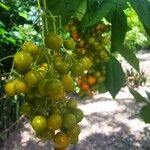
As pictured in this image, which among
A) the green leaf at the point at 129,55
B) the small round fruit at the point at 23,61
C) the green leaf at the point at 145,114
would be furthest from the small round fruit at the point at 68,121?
the green leaf at the point at 145,114

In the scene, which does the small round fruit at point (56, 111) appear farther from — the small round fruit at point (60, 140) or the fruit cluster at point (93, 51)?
the fruit cluster at point (93, 51)

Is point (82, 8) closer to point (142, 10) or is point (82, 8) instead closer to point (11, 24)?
point (142, 10)

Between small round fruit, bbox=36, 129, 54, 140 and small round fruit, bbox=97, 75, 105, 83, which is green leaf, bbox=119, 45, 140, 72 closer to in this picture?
small round fruit, bbox=97, 75, 105, 83

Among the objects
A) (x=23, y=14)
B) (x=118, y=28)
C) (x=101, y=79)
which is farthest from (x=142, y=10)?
(x=23, y=14)

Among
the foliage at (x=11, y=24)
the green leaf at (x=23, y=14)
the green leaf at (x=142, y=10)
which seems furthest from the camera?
the foliage at (x=11, y=24)

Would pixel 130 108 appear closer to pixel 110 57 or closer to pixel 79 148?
pixel 79 148

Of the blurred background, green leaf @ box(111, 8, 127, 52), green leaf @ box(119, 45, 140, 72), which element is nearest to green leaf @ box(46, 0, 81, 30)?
green leaf @ box(111, 8, 127, 52)
